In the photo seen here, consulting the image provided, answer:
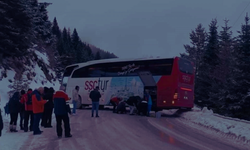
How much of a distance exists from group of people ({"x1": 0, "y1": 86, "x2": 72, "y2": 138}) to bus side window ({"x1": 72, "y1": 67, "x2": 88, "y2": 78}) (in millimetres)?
13768

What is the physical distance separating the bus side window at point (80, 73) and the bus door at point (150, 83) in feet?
20.8

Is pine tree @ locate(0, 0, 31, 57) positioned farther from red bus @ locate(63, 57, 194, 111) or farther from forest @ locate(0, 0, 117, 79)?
red bus @ locate(63, 57, 194, 111)

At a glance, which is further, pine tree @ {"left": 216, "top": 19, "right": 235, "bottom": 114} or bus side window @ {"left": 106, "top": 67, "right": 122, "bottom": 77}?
pine tree @ {"left": 216, "top": 19, "right": 235, "bottom": 114}

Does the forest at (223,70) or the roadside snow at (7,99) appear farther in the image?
the forest at (223,70)

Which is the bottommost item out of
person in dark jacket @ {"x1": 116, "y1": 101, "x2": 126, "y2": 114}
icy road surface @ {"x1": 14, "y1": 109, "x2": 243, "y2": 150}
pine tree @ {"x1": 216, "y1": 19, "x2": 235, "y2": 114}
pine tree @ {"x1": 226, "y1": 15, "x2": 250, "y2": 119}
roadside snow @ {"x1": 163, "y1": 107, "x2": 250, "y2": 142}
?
icy road surface @ {"x1": 14, "y1": 109, "x2": 243, "y2": 150}

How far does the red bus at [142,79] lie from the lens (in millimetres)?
21438

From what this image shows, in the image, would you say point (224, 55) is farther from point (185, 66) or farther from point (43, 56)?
point (43, 56)

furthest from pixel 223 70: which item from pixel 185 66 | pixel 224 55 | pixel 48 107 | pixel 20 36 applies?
pixel 48 107

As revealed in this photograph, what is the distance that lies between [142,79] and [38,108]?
12.4 m

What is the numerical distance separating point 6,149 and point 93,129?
16.3 feet

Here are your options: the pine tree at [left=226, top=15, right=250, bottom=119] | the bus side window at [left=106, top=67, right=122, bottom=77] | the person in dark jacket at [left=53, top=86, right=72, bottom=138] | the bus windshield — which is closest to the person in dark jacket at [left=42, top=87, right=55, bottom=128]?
the person in dark jacket at [left=53, top=86, right=72, bottom=138]

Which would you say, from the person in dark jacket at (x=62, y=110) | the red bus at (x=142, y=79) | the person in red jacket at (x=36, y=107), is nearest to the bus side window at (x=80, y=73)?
the red bus at (x=142, y=79)

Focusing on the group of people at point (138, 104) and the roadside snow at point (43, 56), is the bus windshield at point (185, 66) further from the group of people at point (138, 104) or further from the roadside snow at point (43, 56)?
the roadside snow at point (43, 56)

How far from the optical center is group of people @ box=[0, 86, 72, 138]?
11398 mm
